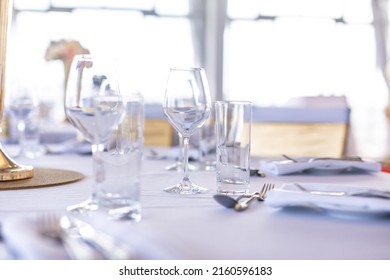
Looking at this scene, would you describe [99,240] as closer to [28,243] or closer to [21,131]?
[28,243]

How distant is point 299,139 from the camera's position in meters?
2.07

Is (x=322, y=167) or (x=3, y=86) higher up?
(x=3, y=86)

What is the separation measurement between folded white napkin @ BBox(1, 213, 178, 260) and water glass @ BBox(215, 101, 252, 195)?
0.92 feet

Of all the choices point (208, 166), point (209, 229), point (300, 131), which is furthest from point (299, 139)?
point (209, 229)

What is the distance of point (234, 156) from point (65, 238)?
0.38 m

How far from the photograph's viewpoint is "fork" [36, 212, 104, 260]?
530 mm

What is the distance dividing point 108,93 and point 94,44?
17.1 feet

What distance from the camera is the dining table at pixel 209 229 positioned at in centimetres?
55

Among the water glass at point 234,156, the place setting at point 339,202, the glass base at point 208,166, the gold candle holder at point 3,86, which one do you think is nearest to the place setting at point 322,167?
the glass base at point 208,166

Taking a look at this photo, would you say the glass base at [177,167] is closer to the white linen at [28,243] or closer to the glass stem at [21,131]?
the glass stem at [21,131]

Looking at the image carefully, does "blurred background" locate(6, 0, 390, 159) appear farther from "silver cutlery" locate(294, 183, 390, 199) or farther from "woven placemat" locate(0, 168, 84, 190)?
"silver cutlery" locate(294, 183, 390, 199)

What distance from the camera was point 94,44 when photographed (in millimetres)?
5840

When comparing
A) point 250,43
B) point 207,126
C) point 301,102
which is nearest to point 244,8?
point 250,43

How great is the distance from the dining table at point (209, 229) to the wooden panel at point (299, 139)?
46.2 inches
